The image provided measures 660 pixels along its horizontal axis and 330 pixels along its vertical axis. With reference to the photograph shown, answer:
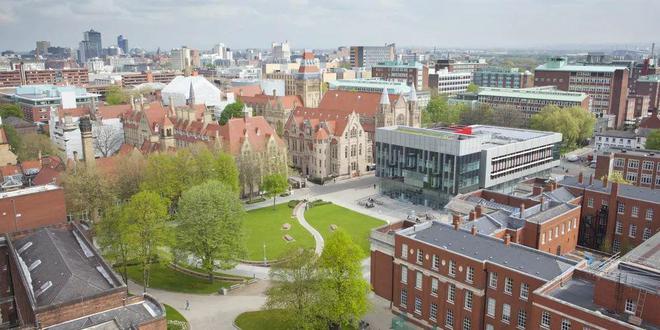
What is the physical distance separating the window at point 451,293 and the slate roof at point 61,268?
2714 centimetres

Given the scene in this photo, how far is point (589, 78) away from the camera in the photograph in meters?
164

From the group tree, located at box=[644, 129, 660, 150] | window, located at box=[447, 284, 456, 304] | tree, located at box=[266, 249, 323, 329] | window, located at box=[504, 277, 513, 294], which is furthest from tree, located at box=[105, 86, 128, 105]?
window, located at box=[504, 277, 513, 294]

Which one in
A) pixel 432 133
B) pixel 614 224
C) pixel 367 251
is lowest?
pixel 367 251

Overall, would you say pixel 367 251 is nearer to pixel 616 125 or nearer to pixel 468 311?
pixel 468 311

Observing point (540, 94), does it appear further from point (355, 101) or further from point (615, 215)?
point (615, 215)

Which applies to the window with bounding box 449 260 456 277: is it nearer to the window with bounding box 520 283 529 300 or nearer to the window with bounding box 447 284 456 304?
the window with bounding box 447 284 456 304

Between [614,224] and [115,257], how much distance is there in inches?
2345

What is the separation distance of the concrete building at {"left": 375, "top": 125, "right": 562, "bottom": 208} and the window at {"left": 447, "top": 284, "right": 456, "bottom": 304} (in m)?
38.8

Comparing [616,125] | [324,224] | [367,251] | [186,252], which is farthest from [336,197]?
[616,125]

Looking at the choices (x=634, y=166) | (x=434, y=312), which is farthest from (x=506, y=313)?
(x=634, y=166)

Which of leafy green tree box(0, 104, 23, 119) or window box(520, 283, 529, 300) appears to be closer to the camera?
window box(520, 283, 529, 300)

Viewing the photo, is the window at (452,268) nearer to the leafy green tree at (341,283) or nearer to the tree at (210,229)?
the leafy green tree at (341,283)

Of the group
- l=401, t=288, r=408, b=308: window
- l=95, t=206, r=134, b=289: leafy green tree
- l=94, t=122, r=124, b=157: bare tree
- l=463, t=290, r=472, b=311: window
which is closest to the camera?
l=463, t=290, r=472, b=311: window

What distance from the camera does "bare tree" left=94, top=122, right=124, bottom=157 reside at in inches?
4596
